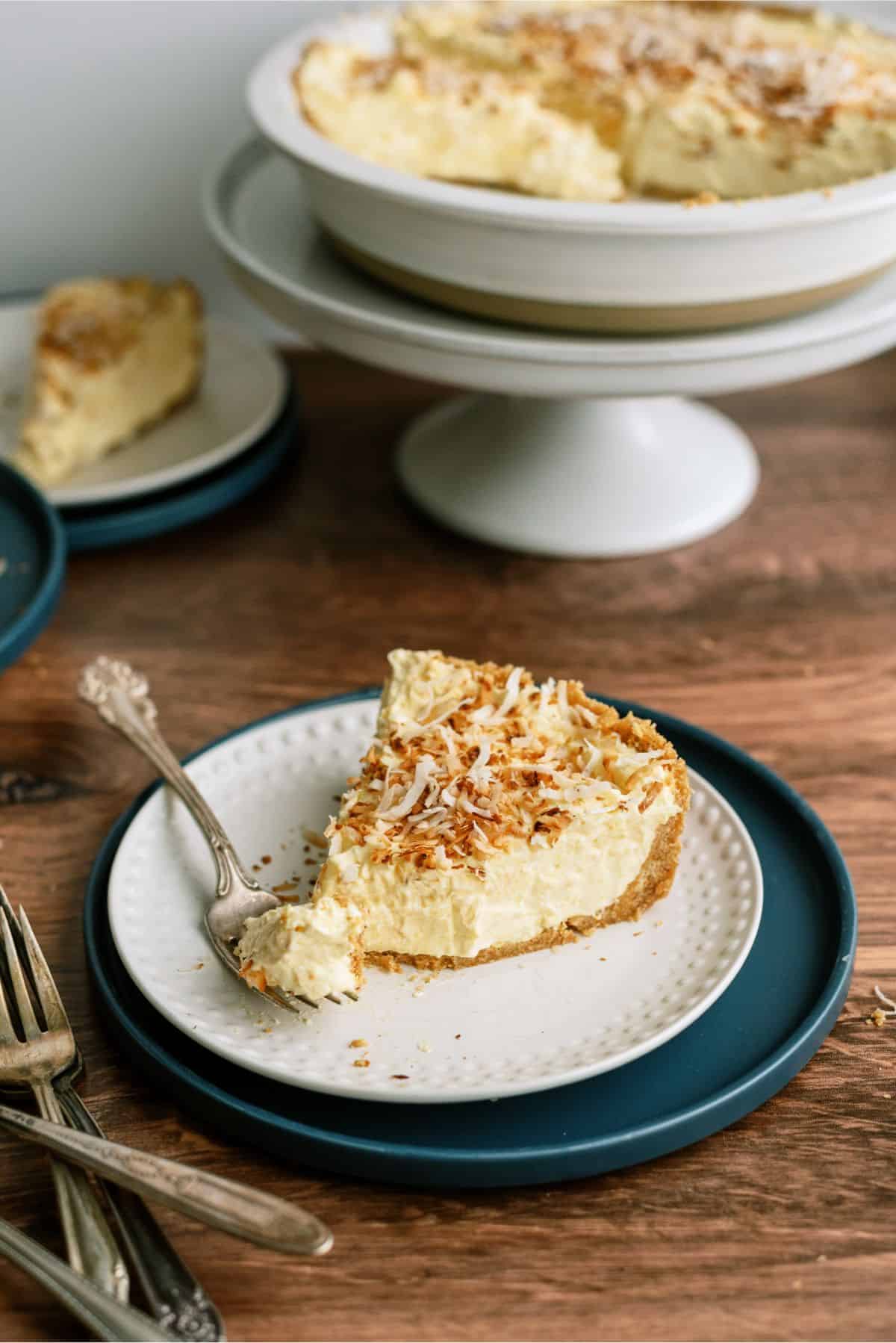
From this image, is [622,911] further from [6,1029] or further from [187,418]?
[187,418]

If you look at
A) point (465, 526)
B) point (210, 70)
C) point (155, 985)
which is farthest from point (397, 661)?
point (210, 70)

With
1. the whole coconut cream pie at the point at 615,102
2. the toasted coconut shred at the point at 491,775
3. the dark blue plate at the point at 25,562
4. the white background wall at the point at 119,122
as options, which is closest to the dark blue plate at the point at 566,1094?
the toasted coconut shred at the point at 491,775

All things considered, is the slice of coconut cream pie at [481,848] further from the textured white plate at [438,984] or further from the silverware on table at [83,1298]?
the silverware on table at [83,1298]

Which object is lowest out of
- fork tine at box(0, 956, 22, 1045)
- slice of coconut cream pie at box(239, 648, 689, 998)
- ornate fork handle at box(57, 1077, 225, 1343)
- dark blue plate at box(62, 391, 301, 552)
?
dark blue plate at box(62, 391, 301, 552)

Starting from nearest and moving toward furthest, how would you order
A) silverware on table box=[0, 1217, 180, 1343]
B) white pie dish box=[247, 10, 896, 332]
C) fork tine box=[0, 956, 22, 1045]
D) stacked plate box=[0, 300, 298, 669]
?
1. silverware on table box=[0, 1217, 180, 1343]
2. fork tine box=[0, 956, 22, 1045]
3. white pie dish box=[247, 10, 896, 332]
4. stacked plate box=[0, 300, 298, 669]

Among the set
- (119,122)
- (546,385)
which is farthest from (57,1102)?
(119,122)

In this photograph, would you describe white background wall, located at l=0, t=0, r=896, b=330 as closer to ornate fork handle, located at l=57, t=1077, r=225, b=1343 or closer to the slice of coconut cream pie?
the slice of coconut cream pie

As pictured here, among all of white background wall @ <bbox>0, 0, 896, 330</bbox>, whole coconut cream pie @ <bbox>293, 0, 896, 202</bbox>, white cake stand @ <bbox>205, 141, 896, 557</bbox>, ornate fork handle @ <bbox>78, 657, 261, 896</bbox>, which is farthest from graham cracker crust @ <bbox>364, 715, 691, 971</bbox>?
white background wall @ <bbox>0, 0, 896, 330</bbox>
